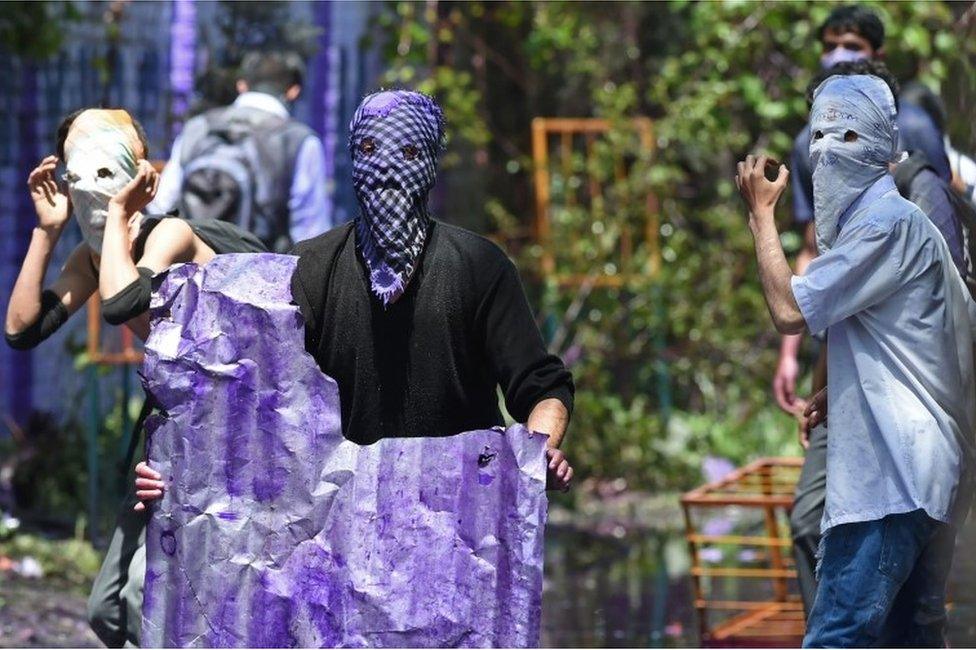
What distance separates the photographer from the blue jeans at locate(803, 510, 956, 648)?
173 inches

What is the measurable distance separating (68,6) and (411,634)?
5793mm

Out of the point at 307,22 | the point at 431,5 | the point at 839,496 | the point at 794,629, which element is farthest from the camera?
the point at 431,5

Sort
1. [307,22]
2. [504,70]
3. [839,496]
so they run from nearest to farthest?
[839,496] → [307,22] → [504,70]

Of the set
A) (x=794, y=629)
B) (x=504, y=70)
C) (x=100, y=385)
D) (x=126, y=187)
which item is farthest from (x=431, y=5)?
(x=126, y=187)

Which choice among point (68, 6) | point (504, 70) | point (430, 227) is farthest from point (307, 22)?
point (430, 227)

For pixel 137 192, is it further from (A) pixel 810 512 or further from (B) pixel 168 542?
(A) pixel 810 512

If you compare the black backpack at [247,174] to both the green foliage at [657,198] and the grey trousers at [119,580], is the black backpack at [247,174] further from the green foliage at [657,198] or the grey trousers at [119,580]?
the green foliage at [657,198]

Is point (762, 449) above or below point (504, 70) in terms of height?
below

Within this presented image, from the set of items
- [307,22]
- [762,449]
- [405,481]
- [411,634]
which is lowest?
[762,449]

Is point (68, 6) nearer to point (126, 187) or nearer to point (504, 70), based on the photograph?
point (504, 70)

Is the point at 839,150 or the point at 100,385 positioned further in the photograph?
the point at 100,385

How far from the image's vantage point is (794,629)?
6.53 m

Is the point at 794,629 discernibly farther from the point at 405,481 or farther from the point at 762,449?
the point at 762,449

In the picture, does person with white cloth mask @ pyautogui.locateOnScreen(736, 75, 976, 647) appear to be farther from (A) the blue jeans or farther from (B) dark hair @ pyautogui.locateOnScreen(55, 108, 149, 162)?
(B) dark hair @ pyautogui.locateOnScreen(55, 108, 149, 162)
